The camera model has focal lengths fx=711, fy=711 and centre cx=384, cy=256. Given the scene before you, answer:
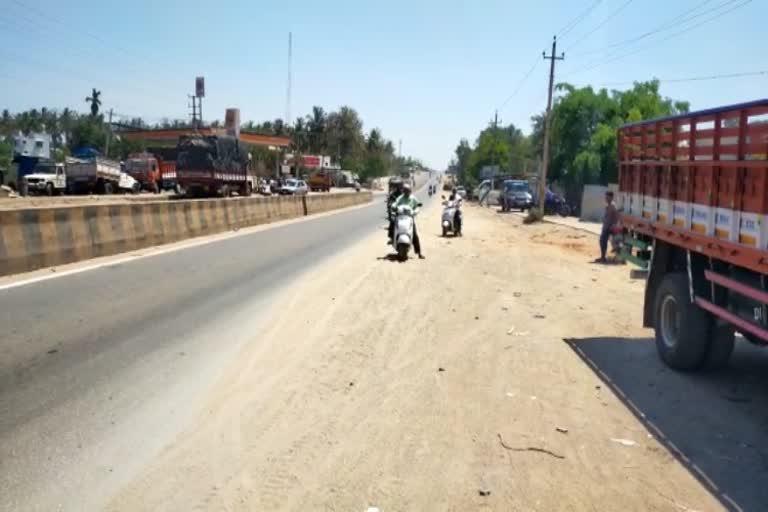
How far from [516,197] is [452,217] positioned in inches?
975

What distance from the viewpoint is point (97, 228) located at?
48.3ft

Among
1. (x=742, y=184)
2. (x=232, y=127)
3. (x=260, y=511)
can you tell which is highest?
(x=232, y=127)

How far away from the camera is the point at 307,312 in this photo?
954 centimetres

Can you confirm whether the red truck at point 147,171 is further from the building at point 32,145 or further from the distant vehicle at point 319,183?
the building at point 32,145

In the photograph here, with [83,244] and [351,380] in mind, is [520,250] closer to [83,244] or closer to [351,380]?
[83,244]

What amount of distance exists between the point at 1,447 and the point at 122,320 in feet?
13.2

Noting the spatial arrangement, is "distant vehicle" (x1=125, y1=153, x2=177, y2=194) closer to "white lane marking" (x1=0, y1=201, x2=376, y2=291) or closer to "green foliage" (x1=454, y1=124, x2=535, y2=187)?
"white lane marking" (x1=0, y1=201, x2=376, y2=291)

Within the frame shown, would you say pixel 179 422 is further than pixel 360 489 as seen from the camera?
Yes

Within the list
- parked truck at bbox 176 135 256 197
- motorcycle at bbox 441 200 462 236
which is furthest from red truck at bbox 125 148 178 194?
motorcycle at bbox 441 200 462 236

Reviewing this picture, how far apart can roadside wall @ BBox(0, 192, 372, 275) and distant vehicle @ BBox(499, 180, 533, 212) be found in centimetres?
2618

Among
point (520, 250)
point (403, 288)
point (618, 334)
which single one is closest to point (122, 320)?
point (403, 288)

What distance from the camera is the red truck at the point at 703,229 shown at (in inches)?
223

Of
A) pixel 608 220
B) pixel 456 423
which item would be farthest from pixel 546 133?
pixel 456 423

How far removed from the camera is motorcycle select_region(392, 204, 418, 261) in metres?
15.8
